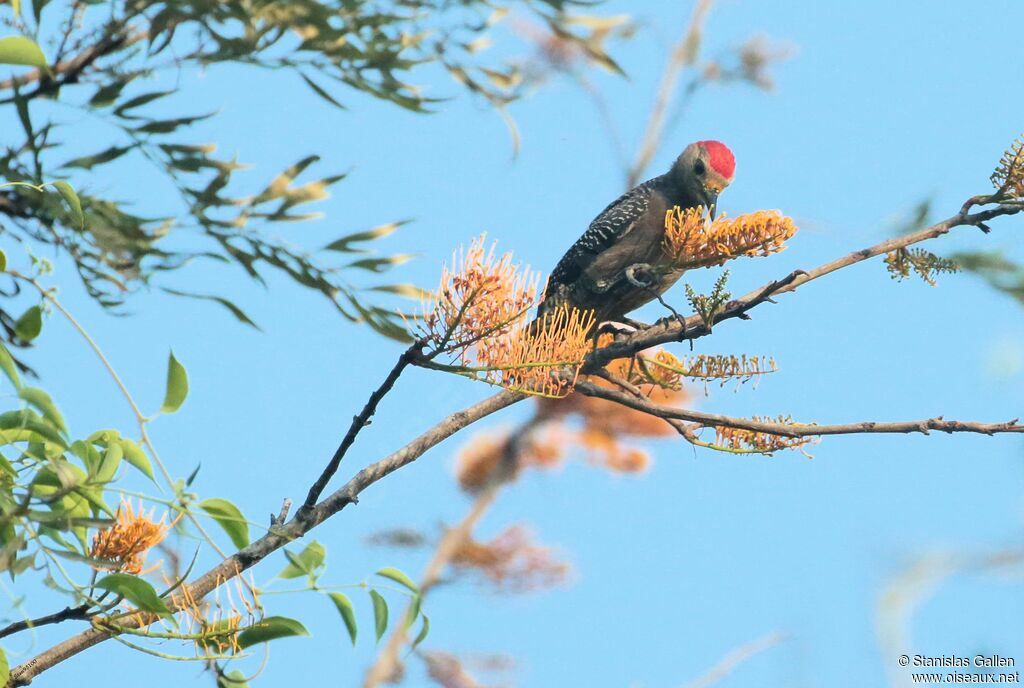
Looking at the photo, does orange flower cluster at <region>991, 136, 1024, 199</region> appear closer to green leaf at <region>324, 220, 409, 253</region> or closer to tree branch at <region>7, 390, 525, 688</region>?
tree branch at <region>7, 390, 525, 688</region>

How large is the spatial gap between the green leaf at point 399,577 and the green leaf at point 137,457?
291mm

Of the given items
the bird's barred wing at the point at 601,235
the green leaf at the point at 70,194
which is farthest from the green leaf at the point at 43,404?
the bird's barred wing at the point at 601,235

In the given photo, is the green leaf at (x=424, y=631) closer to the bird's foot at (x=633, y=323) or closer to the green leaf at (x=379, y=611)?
the green leaf at (x=379, y=611)

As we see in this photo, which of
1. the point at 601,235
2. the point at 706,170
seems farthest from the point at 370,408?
the point at 706,170

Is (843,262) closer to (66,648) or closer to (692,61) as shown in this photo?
(66,648)

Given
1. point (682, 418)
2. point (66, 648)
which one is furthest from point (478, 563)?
point (66, 648)

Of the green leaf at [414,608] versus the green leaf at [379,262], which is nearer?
the green leaf at [414,608]

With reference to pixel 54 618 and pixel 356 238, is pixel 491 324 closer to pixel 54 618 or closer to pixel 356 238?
pixel 54 618

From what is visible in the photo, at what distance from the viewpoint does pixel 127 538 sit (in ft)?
4.89

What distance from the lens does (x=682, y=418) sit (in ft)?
6.47

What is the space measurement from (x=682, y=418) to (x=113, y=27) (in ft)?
6.35

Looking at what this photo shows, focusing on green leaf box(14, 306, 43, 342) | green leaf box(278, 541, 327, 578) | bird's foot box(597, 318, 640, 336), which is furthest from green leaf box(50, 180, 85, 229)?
bird's foot box(597, 318, 640, 336)

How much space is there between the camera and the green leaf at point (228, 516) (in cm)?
141

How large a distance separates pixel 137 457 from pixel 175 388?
10cm
